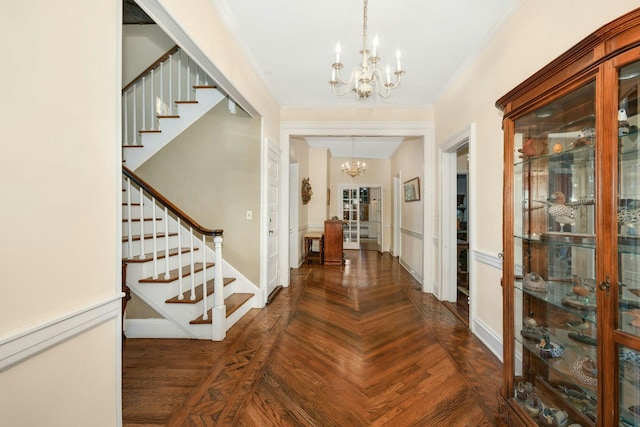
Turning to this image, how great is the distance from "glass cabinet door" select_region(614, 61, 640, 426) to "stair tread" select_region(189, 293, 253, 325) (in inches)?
110

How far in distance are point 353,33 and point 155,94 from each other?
293cm

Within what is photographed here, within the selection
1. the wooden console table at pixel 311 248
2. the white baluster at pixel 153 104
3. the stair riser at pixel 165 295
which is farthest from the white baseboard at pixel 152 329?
the wooden console table at pixel 311 248

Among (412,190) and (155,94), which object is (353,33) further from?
(412,190)

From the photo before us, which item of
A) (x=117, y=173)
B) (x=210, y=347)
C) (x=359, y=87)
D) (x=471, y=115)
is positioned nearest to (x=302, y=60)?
(x=359, y=87)

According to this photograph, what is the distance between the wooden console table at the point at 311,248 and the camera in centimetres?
668

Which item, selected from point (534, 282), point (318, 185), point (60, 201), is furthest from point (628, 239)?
point (318, 185)

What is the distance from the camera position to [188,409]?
1.82 metres

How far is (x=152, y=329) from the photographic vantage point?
2852mm

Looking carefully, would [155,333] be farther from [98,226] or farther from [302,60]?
[302,60]

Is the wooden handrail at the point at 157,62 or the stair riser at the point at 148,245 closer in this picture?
the stair riser at the point at 148,245

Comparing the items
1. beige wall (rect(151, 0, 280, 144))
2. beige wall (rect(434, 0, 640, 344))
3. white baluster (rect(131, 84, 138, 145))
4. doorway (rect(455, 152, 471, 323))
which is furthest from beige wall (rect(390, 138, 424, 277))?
white baluster (rect(131, 84, 138, 145))

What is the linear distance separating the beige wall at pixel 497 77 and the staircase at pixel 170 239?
2505 mm

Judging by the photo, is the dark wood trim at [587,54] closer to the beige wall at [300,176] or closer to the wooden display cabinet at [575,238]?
the wooden display cabinet at [575,238]

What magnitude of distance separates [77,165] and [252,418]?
1.61 metres
